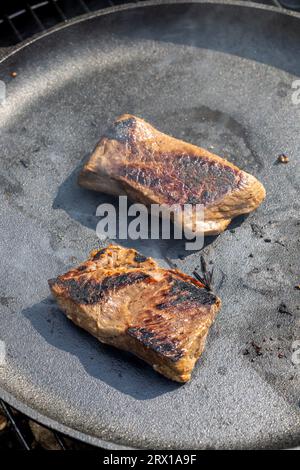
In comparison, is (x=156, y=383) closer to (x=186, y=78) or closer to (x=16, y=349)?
(x=16, y=349)

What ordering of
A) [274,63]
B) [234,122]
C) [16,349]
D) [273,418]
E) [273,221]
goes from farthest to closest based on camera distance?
[274,63]
[234,122]
[273,221]
[16,349]
[273,418]

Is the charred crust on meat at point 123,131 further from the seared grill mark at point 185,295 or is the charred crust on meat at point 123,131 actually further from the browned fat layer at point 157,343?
the browned fat layer at point 157,343

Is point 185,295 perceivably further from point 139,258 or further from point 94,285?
point 94,285

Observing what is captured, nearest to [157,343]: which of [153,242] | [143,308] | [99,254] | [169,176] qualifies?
[143,308]

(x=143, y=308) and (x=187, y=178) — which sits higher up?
(x=187, y=178)

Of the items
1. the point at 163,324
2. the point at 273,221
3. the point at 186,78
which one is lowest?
the point at 273,221

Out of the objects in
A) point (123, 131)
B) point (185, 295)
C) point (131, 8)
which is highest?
point (131, 8)
